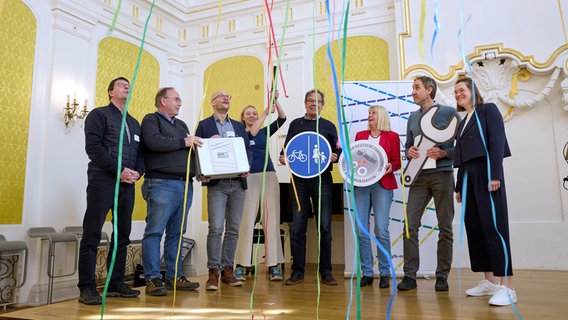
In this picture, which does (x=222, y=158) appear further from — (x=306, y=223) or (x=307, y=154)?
(x=306, y=223)

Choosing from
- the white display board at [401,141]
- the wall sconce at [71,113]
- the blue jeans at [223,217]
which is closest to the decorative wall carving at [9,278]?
the wall sconce at [71,113]

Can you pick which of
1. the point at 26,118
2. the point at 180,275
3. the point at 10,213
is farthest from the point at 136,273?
the point at 180,275

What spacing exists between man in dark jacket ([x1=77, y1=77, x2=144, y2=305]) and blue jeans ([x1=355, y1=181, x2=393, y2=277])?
1461 millimetres

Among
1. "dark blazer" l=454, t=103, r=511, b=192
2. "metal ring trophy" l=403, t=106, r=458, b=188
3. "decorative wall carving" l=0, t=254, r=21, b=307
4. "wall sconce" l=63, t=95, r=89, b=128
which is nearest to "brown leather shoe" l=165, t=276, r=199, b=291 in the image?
"metal ring trophy" l=403, t=106, r=458, b=188

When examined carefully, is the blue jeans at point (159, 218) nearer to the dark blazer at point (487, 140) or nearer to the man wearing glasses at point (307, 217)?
the man wearing glasses at point (307, 217)

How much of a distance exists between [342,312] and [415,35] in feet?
11.5

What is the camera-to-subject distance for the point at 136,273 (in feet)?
15.9

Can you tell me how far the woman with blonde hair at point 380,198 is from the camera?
2.83 m

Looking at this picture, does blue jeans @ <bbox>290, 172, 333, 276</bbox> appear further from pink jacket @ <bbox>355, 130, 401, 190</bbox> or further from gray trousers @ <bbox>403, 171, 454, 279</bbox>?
gray trousers @ <bbox>403, 171, 454, 279</bbox>

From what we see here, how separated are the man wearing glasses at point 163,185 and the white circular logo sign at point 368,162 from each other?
1080 millimetres

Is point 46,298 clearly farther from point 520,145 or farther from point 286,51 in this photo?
point 520,145

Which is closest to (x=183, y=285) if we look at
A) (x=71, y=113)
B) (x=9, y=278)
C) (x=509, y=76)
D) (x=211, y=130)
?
(x=211, y=130)

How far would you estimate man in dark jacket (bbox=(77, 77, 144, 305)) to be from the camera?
90.7 inches

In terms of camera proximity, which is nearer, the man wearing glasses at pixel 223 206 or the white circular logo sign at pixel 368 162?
the man wearing glasses at pixel 223 206
